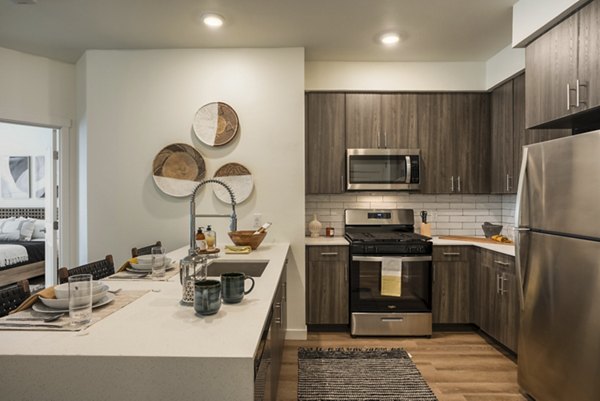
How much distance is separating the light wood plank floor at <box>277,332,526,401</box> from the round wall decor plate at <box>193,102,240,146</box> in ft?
6.25

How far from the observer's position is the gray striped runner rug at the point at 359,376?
2375mm

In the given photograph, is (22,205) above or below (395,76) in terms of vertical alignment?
below

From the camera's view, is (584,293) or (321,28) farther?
(321,28)

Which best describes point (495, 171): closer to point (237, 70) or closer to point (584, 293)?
point (584, 293)

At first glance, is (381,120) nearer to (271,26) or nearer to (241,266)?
(271,26)

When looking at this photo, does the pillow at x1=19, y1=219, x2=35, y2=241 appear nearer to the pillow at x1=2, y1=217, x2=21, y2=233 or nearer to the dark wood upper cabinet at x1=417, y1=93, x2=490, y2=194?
the pillow at x1=2, y1=217, x2=21, y2=233

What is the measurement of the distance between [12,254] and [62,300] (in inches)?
206

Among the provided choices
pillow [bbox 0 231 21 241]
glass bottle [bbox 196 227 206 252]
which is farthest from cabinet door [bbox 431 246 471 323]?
pillow [bbox 0 231 21 241]

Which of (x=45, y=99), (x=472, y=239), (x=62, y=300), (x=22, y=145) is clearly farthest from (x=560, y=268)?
(x=22, y=145)

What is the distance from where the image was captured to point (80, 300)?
119cm

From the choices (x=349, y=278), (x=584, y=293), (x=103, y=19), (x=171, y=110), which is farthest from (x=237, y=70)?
(x=584, y=293)

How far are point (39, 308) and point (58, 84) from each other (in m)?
3.09

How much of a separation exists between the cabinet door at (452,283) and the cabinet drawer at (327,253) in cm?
84

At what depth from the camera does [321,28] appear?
2.91 m
